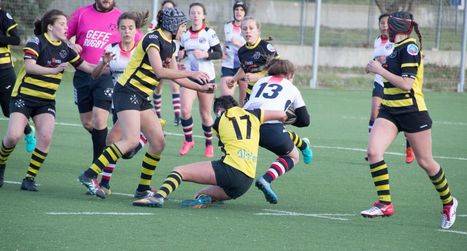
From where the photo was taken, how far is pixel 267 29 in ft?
103

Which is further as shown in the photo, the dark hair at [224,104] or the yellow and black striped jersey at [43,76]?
the yellow and black striped jersey at [43,76]

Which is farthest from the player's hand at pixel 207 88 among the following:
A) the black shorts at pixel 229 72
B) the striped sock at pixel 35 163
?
the black shorts at pixel 229 72

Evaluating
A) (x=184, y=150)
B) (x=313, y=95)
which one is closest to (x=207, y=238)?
(x=184, y=150)

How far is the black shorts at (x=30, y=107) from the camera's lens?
35.2 ft

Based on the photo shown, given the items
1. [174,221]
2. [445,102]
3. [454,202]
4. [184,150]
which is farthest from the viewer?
[445,102]

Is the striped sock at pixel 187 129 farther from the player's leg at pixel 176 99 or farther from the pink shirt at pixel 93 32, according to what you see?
the player's leg at pixel 176 99

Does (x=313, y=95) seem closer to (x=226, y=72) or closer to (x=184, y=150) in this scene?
(x=226, y=72)

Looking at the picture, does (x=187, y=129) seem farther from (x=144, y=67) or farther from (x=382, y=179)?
(x=382, y=179)

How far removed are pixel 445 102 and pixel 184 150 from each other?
41.5 ft

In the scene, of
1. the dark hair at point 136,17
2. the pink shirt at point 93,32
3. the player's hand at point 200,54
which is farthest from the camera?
the player's hand at point 200,54

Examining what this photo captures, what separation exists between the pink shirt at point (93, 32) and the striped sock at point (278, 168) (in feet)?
9.04

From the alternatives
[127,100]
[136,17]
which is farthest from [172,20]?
[136,17]

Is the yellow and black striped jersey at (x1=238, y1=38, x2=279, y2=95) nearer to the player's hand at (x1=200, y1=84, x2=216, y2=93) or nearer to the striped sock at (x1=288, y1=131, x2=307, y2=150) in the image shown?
the striped sock at (x1=288, y1=131, x2=307, y2=150)

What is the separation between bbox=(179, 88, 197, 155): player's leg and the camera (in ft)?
48.4
